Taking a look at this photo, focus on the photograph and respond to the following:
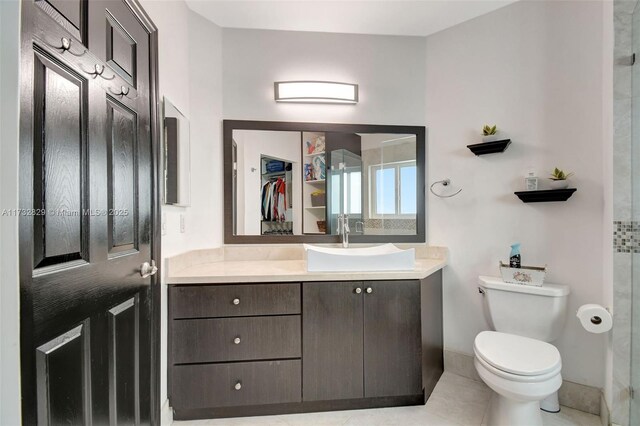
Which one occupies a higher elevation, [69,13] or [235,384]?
[69,13]

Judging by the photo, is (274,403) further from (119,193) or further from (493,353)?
(119,193)

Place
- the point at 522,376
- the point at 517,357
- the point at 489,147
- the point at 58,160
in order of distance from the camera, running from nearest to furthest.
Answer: the point at 58,160 → the point at 522,376 → the point at 517,357 → the point at 489,147

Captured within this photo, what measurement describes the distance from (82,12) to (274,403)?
1.89 m

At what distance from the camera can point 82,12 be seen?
0.90 m

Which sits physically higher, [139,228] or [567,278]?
[139,228]

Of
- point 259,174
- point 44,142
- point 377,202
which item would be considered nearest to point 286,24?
point 259,174

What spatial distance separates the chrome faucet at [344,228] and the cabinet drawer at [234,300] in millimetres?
636

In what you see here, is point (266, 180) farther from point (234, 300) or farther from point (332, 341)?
point (332, 341)

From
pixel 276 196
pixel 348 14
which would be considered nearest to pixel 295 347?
pixel 276 196

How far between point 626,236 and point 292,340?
5.90 feet

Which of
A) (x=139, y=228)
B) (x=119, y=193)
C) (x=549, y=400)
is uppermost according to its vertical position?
(x=119, y=193)

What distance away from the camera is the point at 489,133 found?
1891 millimetres

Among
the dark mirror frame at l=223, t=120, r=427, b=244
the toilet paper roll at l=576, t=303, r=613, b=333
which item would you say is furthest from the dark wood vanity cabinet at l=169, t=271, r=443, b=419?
the toilet paper roll at l=576, t=303, r=613, b=333

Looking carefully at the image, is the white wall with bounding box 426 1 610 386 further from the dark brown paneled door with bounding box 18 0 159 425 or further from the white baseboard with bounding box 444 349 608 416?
the dark brown paneled door with bounding box 18 0 159 425
